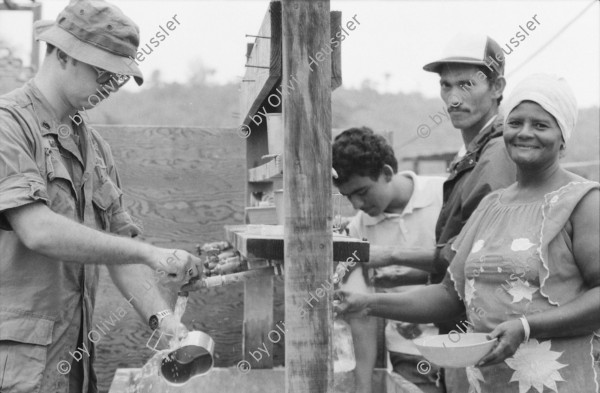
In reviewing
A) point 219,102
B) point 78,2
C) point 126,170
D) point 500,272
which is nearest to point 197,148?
point 126,170

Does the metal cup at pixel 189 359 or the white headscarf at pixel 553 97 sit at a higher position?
the white headscarf at pixel 553 97

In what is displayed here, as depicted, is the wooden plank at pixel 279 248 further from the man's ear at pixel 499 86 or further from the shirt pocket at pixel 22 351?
the man's ear at pixel 499 86

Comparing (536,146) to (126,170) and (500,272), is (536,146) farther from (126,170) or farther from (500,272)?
(126,170)

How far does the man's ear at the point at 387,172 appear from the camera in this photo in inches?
137

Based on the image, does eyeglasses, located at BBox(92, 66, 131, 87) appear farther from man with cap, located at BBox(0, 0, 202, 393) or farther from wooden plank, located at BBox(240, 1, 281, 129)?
wooden plank, located at BBox(240, 1, 281, 129)

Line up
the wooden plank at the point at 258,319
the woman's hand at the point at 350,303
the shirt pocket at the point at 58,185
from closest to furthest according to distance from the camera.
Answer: the shirt pocket at the point at 58,185 → the woman's hand at the point at 350,303 → the wooden plank at the point at 258,319

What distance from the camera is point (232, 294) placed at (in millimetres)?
4543

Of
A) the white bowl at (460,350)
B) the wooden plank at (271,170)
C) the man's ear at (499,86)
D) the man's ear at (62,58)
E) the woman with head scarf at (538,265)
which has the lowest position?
the white bowl at (460,350)

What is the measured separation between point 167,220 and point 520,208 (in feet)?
8.86

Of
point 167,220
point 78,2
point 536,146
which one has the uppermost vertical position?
point 78,2

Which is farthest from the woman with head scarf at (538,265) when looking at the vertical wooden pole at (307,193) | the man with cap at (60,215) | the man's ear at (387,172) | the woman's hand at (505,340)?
the man's ear at (387,172)

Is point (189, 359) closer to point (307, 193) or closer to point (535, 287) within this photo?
point (307, 193)

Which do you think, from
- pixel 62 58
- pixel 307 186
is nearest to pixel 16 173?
pixel 62 58

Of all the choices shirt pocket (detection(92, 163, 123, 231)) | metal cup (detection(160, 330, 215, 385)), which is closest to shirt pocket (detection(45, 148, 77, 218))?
shirt pocket (detection(92, 163, 123, 231))
